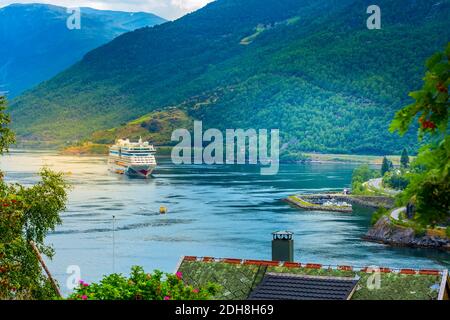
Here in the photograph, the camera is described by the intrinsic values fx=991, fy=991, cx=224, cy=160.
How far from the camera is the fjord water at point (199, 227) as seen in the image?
185 ft

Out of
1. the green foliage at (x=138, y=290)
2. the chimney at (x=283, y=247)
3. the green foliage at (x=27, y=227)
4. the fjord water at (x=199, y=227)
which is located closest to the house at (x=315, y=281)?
the green foliage at (x=27, y=227)

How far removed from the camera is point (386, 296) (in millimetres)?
22125

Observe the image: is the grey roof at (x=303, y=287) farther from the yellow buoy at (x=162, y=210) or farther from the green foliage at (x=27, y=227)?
the yellow buoy at (x=162, y=210)

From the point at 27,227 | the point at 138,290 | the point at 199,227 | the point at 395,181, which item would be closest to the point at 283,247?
the point at 27,227

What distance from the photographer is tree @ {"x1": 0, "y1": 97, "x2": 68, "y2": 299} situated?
21453mm

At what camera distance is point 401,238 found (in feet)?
224

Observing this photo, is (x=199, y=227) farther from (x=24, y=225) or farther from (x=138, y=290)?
(x=138, y=290)

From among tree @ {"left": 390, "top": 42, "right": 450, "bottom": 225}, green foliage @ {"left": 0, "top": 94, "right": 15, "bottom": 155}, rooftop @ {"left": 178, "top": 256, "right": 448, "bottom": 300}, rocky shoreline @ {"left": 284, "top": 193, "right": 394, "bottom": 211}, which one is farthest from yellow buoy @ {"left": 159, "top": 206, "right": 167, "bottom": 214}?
tree @ {"left": 390, "top": 42, "right": 450, "bottom": 225}

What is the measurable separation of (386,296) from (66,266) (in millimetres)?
31305

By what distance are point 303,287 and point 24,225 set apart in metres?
7.55

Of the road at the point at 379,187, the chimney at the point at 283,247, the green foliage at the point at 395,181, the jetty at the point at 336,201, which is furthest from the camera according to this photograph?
the green foliage at the point at 395,181

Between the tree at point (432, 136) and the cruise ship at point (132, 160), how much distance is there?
142503mm
